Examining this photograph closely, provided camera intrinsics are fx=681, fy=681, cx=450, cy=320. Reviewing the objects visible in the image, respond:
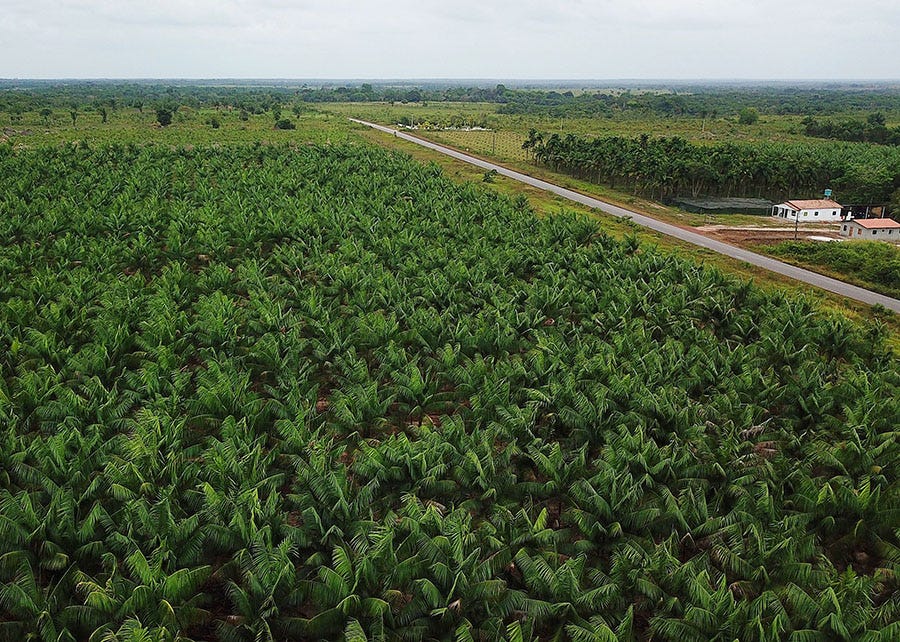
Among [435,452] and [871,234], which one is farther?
[871,234]

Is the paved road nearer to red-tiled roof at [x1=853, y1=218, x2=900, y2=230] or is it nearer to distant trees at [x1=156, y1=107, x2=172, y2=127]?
red-tiled roof at [x1=853, y1=218, x2=900, y2=230]

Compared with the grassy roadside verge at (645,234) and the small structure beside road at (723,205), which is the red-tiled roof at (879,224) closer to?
the small structure beside road at (723,205)

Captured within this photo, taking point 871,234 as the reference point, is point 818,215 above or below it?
above

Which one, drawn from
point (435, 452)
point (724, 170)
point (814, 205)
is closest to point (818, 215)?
point (814, 205)

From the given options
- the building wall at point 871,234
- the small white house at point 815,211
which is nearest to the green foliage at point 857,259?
the building wall at point 871,234

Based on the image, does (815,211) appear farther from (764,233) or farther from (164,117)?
(164,117)

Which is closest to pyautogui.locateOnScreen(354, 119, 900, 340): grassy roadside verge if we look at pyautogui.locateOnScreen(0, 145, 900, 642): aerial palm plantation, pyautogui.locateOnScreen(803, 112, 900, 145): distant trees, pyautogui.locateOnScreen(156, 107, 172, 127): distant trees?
pyautogui.locateOnScreen(0, 145, 900, 642): aerial palm plantation
